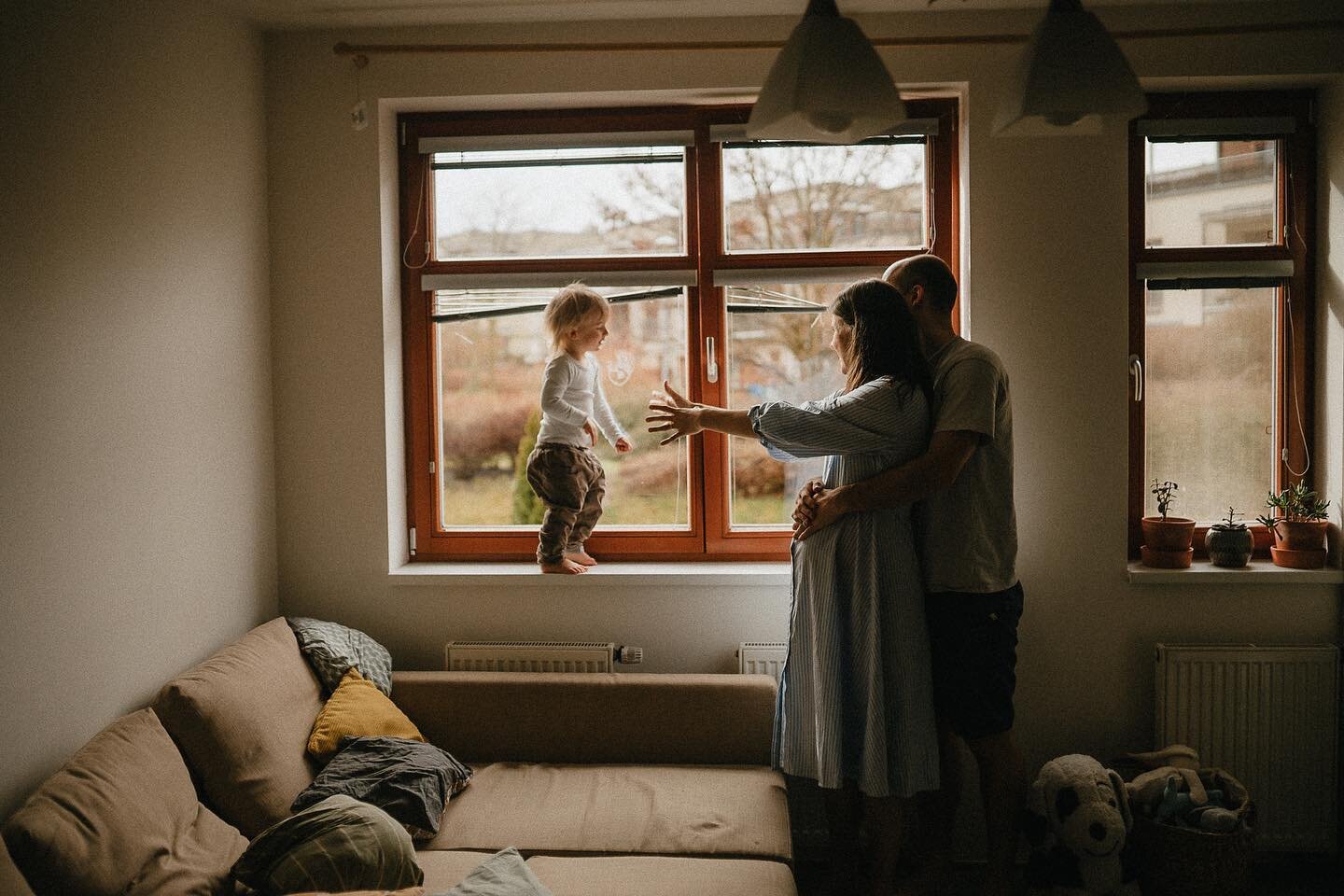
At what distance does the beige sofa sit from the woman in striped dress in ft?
0.88

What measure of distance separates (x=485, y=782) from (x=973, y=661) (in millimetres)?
1394

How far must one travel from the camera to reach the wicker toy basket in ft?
8.36

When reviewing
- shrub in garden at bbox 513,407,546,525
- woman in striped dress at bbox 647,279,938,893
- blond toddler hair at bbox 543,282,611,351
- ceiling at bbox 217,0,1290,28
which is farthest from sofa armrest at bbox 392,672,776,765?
ceiling at bbox 217,0,1290,28

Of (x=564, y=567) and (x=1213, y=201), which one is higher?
(x=1213, y=201)

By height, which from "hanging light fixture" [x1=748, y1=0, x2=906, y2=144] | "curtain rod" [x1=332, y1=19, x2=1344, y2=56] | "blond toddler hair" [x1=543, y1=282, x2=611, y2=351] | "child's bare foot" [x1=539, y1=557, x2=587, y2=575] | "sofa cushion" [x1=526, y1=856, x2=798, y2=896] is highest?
"curtain rod" [x1=332, y1=19, x2=1344, y2=56]

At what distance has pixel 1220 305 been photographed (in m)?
3.10

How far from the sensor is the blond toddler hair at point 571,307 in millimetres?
3006

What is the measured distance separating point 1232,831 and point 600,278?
2.49m

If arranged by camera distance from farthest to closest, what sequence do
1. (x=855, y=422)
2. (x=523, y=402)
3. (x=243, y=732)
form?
(x=523, y=402)
(x=855, y=422)
(x=243, y=732)

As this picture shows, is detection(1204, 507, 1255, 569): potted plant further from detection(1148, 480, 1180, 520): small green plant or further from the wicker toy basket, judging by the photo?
the wicker toy basket

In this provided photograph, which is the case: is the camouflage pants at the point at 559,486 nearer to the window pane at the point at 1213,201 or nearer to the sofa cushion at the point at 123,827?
the sofa cushion at the point at 123,827

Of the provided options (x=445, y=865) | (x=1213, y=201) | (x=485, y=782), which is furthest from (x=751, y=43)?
(x=445, y=865)

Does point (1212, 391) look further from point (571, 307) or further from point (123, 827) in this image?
point (123, 827)

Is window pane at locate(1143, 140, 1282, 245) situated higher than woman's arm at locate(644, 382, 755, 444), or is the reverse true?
window pane at locate(1143, 140, 1282, 245)
